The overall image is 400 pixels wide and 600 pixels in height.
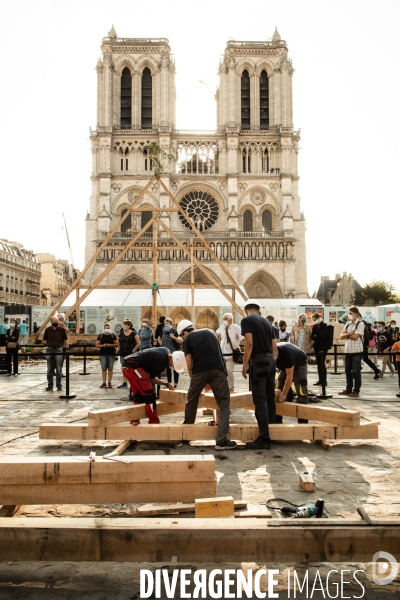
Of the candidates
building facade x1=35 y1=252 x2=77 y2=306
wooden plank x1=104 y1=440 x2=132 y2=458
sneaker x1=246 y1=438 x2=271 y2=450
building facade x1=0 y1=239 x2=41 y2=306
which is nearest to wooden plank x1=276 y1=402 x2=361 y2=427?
sneaker x1=246 y1=438 x2=271 y2=450

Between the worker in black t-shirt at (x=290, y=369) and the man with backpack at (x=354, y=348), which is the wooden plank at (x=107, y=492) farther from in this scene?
the man with backpack at (x=354, y=348)

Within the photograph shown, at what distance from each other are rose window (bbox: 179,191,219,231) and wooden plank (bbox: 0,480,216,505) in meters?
35.5

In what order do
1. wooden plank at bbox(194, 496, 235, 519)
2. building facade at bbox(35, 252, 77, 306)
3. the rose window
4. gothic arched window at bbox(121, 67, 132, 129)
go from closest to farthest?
wooden plank at bbox(194, 496, 235, 519)
the rose window
gothic arched window at bbox(121, 67, 132, 129)
building facade at bbox(35, 252, 77, 306)

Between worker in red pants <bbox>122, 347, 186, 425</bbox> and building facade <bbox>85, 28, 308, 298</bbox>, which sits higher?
building facade <bbox>85, 28, 308, 298</bbox>

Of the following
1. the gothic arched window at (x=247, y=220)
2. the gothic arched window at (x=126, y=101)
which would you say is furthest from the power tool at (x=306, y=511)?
the gothic arched window at (x=126, y=101)

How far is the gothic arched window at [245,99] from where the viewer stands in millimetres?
39656

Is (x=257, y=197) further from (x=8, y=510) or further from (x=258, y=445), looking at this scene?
(x=8, y=510)

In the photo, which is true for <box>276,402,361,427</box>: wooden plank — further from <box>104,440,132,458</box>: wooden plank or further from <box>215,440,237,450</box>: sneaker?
<box>104,440,132,458</box>: wooden plank

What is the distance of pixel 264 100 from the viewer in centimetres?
3962

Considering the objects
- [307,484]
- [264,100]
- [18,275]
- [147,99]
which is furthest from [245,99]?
[307,484]

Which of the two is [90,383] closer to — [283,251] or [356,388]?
[356,388]

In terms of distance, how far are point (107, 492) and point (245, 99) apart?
4090 cm

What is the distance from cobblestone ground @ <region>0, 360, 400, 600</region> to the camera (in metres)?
2.42

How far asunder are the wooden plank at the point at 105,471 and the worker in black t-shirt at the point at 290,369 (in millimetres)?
2843
